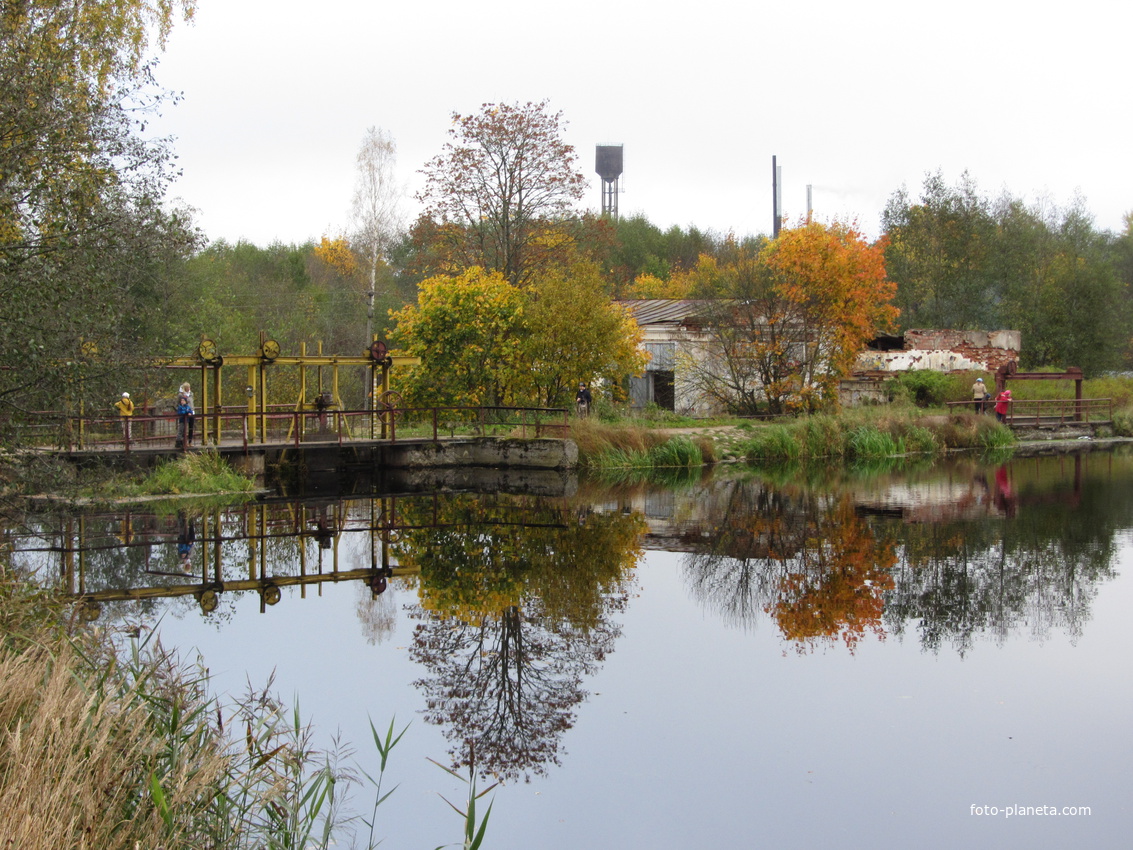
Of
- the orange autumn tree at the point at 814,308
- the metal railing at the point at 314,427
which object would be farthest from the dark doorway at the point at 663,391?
Answer: the metal railing at the point at 314,427

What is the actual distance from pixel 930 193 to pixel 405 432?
3168 centimetres

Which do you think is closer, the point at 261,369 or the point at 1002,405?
the point at 261,369

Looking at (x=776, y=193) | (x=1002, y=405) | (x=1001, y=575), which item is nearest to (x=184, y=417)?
(x=1001, y=575)

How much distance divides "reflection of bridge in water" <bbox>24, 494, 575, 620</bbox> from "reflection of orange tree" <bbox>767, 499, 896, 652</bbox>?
14.4 ft

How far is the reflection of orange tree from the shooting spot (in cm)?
1076

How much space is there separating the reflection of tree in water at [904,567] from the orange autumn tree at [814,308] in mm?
12318

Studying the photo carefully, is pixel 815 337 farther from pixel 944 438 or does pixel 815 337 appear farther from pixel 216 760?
pixel 216 760

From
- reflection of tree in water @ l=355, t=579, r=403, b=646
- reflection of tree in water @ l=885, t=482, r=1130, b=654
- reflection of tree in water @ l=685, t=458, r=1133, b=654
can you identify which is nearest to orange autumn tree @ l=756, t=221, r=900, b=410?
reflection of tree in water @ l=685, t=458, r=1133, b=654

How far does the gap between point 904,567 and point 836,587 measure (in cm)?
160

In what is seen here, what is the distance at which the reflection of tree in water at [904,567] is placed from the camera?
36.4 feet

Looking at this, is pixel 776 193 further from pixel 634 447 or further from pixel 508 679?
pixel 508 679

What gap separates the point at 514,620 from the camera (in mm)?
10898

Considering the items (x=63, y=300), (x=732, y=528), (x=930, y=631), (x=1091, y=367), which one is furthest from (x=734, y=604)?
(x=1091, y=367)

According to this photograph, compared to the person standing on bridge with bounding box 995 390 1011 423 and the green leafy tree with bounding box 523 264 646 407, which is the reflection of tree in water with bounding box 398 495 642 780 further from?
the person standing on bridge with bounding box 995 390 1011 423
